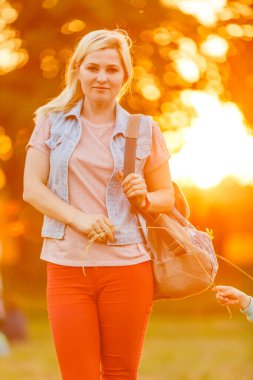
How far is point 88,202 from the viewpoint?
11.0ft

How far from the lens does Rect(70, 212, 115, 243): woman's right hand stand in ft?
10.5

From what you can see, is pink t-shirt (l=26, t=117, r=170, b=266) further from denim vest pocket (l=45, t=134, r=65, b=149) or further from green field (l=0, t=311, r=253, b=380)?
green field (l=0, t=311, r=253, b=380)

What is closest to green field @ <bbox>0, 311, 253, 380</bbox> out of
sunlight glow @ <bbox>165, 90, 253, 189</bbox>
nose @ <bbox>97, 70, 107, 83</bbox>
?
sunlight glow @ <bbox>165, 90, 253, 189</bbox>

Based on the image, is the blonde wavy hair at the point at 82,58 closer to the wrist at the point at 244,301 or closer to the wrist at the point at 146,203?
the wrist at the point at 146,203

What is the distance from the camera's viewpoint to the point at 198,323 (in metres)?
16.4

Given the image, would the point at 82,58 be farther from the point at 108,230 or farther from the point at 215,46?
the point at 215,46

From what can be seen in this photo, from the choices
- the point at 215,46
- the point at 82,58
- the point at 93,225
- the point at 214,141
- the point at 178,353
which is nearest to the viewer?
the point at 93,225

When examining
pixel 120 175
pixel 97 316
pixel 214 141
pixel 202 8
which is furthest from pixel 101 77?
pixel 214 141

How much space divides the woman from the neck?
1.4 inches

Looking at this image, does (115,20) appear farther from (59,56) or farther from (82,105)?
(82,105)

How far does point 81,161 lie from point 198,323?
13401 millimetres

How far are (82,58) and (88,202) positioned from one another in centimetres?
57

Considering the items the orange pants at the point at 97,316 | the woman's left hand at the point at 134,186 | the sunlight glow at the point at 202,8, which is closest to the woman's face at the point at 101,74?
the woman's left hand at the point at 134,186

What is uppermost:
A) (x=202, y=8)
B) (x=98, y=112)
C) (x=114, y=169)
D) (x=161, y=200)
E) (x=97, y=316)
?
(x=202, y=8)
